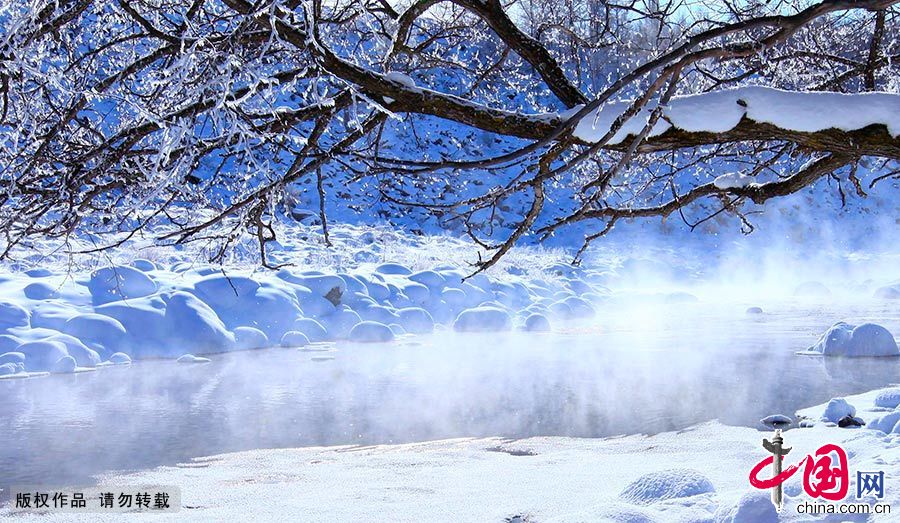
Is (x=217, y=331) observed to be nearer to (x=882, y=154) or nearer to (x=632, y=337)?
(x=632, y=337)

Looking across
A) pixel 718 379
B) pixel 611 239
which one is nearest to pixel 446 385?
pixel 718 379

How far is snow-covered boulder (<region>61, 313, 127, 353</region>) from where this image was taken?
11922mm

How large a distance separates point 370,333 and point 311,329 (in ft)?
3.60

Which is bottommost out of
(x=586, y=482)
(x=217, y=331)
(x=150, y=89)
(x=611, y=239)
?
(x=586, y=482)

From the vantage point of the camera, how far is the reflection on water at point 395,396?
702 centimetres

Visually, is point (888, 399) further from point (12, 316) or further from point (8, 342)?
point (12, 316)

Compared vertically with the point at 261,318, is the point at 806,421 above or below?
below

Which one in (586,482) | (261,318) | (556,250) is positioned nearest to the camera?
(586,482)

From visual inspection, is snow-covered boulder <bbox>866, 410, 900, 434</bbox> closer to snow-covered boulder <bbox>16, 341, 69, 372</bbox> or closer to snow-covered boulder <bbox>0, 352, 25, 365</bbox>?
snow-covered boulder <bbox>16, 341, 69, 372</bbox>

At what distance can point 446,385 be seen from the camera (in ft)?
31.9

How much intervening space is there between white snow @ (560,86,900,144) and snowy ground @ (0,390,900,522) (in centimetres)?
167

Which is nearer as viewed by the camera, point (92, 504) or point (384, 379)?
point (92, 504)

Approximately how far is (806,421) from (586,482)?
2.91 metres

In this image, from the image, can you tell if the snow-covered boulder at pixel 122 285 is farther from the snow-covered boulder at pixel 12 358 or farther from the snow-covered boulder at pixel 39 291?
the snow-covered boulder at pixel 12 358
